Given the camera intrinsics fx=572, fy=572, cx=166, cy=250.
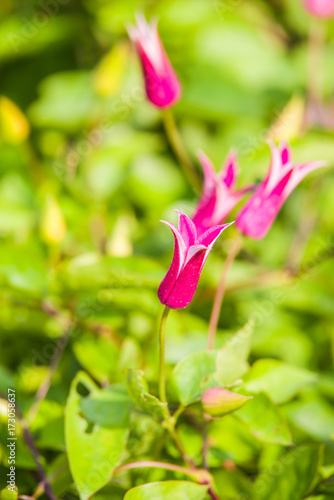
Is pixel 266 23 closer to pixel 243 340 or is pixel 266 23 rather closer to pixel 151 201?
pixel 151 201

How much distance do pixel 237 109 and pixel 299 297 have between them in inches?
20.2

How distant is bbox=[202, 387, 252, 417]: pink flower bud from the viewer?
60cm

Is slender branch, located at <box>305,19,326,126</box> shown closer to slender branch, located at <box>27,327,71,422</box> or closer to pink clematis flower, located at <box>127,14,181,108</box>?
pink clematis flower, located at <box>127,14,181,108</box>

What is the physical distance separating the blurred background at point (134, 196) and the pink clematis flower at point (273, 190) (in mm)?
157

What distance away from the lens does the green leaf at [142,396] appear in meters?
0.59

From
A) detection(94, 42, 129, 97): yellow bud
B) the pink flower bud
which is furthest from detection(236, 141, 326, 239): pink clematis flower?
detection(94, 42, 129, 97): yellow bud

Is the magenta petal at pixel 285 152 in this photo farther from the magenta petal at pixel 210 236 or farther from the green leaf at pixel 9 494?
the green leaf at pixel 9 494

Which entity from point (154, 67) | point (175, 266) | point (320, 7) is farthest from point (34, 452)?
point (320, 7)

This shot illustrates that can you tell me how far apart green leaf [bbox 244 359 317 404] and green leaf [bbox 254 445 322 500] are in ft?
0.23

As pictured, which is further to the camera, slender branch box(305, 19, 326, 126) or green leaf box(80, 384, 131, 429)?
slender branch box(305, 19, 326, 126)

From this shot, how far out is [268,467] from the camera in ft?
2.48

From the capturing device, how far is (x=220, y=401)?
1.99ft

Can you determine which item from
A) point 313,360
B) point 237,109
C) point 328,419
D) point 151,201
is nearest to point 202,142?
point 237,109

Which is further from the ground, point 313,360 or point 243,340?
point 243,340
